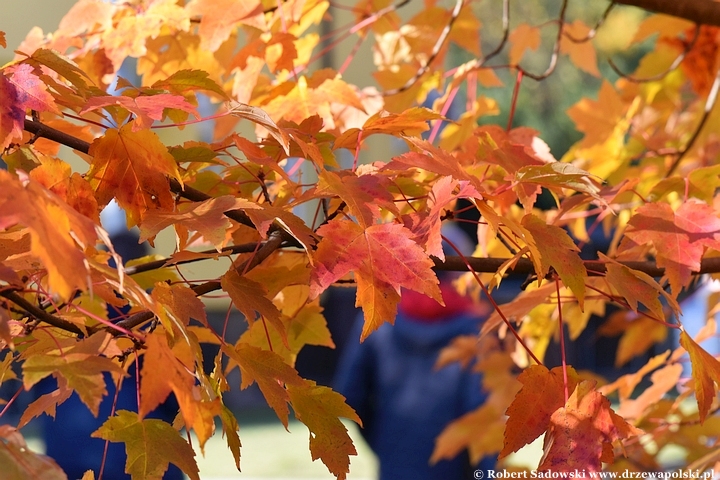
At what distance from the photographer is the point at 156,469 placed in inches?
17.8

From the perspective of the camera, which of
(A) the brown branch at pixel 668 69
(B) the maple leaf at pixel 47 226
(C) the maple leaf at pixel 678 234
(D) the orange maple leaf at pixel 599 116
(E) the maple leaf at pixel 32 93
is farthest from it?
(D) the orange maple leaf at pixel 599 116

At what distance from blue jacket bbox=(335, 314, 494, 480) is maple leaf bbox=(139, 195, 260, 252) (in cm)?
154

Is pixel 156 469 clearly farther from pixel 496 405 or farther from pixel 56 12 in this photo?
pixel 56 12

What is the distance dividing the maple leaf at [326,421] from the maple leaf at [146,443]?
2.9 inches

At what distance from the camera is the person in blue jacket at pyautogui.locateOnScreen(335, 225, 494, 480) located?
194 cm

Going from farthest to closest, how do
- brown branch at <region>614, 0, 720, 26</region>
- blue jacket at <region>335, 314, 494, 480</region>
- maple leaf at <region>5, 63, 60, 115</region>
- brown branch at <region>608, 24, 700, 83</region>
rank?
blue jacket at <region>335, 314, 494, 480</region> < brown branch at <region>608, 24, 700, 83</region> < brown branch at <region>614, 0, 720, 26</region> < maple leaf at <region>5, 63, 60, 115</region>

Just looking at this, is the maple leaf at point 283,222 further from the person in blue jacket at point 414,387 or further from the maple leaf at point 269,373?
the person in blue jacket at point 414,387

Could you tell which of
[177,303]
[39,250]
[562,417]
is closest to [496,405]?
[562,417]

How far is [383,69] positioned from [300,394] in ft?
2.21

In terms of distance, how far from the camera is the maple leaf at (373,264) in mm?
444

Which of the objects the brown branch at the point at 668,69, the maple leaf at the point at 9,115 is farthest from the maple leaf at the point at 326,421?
the brown branch at the point at 668,69

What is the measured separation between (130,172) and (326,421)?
0.64ft

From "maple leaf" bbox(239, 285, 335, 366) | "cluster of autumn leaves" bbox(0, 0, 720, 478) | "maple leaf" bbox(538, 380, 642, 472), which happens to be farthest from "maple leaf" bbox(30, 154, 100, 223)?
"maple leaf" bbox(538, 380, 642, 472)

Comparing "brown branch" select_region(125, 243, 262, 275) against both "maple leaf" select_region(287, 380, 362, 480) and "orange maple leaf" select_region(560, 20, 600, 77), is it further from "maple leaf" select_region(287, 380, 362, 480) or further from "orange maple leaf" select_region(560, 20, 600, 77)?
"orange maple leaf" select_region(560, 20, 600, 77)
